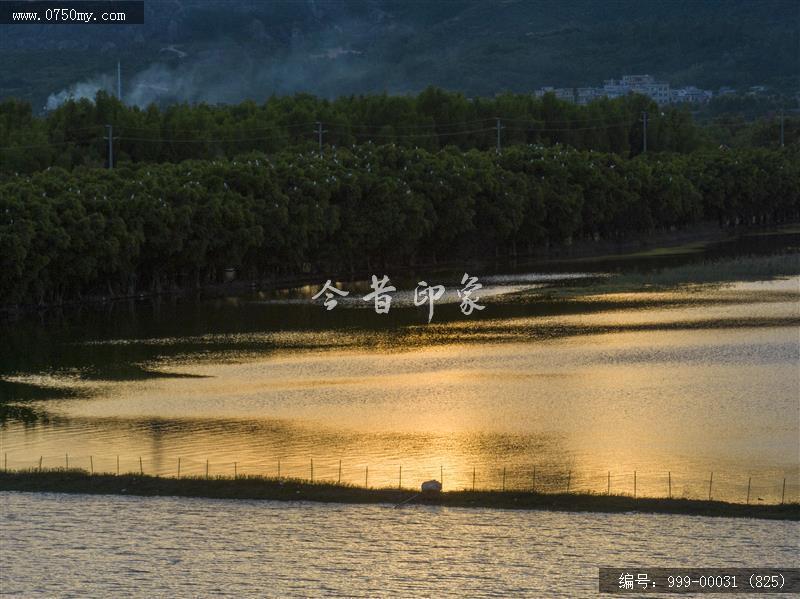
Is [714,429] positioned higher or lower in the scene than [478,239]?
lower

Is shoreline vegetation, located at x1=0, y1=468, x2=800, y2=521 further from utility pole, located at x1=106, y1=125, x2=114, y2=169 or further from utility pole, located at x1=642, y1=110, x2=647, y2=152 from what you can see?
utility pole, located at x1=642, y1=110, x2=647, y2=152

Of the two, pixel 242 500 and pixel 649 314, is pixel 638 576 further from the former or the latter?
pixel 649 314

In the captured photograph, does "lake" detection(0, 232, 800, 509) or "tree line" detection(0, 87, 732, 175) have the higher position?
"tree line" detection(0, 87, 732, 175)

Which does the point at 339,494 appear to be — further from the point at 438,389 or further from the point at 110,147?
the point at 110,147

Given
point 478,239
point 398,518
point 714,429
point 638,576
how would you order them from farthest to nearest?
A: point 478,239 < point 714,429 < point 398,518 < point 638,576

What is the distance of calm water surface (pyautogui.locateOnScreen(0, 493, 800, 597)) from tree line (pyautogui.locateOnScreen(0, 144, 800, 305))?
1681 inches

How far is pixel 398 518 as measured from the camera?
26.6 meters

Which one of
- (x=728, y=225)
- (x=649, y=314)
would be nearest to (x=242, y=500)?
(x=649, y=314)

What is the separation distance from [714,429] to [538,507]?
9.80m

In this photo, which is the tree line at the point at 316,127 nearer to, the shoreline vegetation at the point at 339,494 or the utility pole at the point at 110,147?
the utility pole at the point at 110,147

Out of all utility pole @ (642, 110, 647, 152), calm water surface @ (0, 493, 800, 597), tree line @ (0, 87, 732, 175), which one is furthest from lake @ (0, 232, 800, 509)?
utility pole @ (642, 110, 647, 152)

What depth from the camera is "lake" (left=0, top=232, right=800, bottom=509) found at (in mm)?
32250

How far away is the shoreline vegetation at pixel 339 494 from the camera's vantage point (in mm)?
26703

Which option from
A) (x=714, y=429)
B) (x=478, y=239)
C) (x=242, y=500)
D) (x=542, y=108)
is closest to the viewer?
(x=242, y=500)
